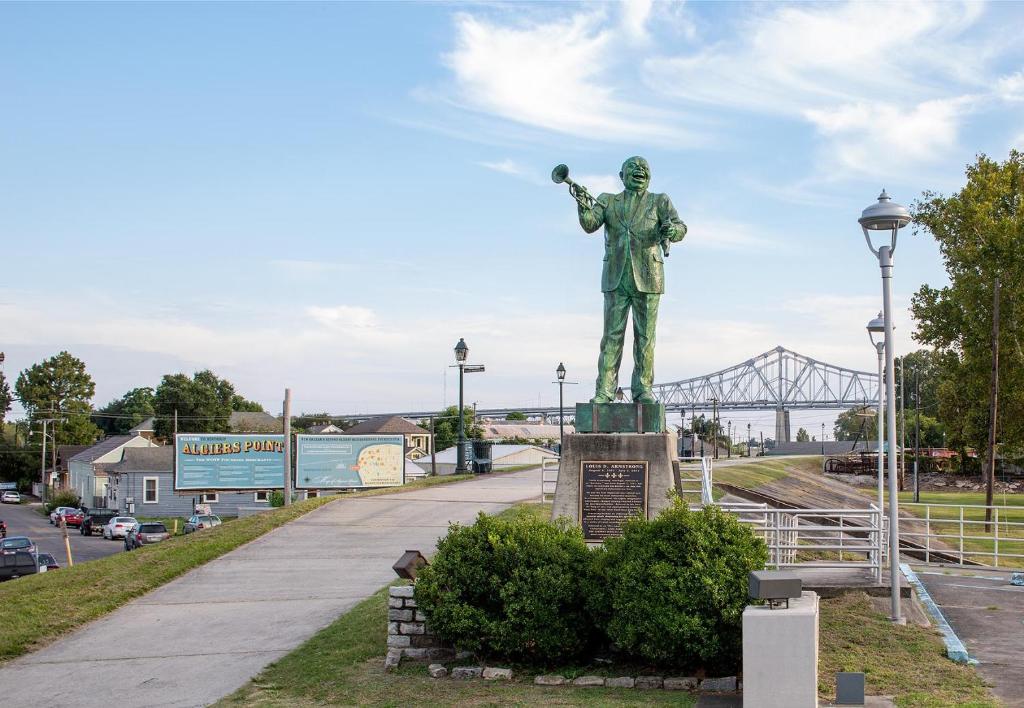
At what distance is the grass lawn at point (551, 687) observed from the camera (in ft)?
27.7

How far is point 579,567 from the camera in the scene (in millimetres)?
9656

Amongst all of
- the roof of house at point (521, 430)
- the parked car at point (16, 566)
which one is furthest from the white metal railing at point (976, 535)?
the roof of house at point (521, 430)

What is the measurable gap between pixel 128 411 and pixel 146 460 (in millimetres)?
66030

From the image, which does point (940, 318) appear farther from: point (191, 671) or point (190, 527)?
point (191, 671)

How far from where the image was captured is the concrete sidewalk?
9961 millimetres

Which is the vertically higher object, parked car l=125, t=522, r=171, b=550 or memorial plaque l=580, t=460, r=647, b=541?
memorial plaque l=580, t=460, r=647, b=541

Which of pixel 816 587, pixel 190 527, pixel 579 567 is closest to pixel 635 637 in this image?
pixel 579 567

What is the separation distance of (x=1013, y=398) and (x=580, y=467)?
95.4ft

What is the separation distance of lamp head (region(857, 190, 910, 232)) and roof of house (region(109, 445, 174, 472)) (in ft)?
181

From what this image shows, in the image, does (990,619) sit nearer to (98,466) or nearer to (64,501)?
(64,501)

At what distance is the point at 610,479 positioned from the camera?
1256 centimetres

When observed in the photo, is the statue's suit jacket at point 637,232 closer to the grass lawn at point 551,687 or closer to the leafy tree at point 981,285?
the grass lawn at point 551,687

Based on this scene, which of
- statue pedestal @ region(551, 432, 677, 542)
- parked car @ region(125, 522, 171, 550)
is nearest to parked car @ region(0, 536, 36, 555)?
parked car @ region(125, 522, 171, 550)

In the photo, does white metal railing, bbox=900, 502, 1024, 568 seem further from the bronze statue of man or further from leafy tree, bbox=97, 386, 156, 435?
leafy tree, bbox=97, 386, 156, 435
